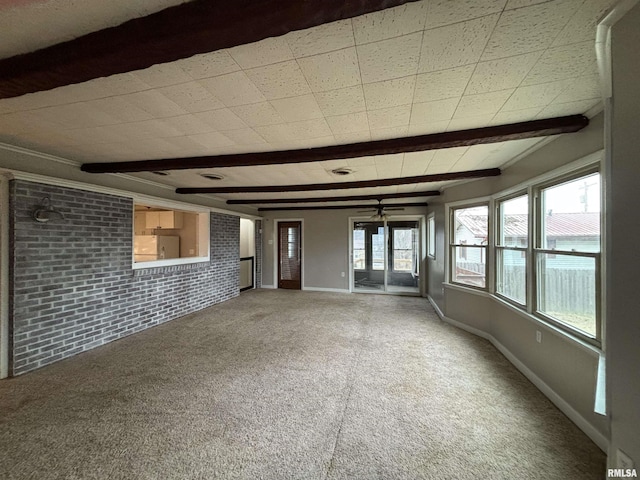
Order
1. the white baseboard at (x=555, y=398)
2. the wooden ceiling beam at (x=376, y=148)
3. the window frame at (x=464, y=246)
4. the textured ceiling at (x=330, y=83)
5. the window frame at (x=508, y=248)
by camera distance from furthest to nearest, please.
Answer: the window frame at (x=464, y=246), the window frame at (x=508, y=248), the wooden ceiling beam at (x=376, y=148), the white baseboard at (x=555, y=398), the textured ceiling at (x=330, y=83)

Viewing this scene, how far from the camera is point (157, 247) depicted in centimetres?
591

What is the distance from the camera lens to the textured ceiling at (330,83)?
3.68 ft

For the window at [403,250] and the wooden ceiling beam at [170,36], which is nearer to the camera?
the wooden ceiling beam at [170,36]

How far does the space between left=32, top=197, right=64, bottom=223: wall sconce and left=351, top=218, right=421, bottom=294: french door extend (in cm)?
578

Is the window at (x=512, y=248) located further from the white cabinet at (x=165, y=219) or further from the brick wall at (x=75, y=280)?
the white cabinet at (x=165, y=219)

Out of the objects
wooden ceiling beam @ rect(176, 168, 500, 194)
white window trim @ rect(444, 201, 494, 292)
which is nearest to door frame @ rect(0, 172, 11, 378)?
wooden ceiling beam @ rect(176, 168, 500, 194)

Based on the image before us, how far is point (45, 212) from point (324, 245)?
219 inches

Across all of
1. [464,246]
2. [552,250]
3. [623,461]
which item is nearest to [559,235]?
[552,250]

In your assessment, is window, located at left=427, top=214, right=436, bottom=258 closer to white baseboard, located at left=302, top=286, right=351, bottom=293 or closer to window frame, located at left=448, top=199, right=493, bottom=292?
window frame, located at left=448, top=199, right=493, bottom=292

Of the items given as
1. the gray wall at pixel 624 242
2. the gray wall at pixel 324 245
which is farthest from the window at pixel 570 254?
the gray wall at pixel 324 245

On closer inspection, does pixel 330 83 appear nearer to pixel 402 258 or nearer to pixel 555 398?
pixel 555 398

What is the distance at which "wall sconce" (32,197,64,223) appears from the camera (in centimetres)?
279

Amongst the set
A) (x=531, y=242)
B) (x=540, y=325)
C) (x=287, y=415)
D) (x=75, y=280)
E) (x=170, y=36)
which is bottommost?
(x=287, y=415)

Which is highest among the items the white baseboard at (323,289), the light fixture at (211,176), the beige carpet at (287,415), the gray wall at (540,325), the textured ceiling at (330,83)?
the light fixture at (211,176)
